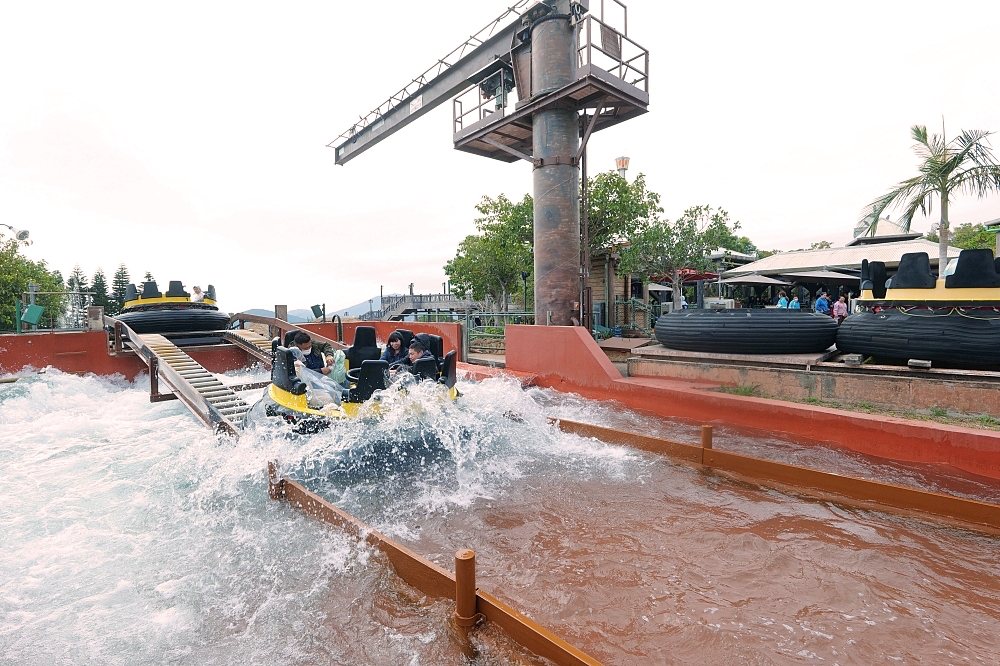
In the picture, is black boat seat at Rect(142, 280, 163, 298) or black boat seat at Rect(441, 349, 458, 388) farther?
black boat seat at Rect(142, 280, 163, 298)

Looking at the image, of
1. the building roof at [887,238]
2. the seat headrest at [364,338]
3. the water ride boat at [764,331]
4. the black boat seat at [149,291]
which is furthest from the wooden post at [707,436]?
the building roof at [887,238]

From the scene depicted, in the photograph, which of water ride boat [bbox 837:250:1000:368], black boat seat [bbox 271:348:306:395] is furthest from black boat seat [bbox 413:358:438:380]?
water ride boat [bbox 837:250:1000:368]

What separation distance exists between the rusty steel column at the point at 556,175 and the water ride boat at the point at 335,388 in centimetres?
492

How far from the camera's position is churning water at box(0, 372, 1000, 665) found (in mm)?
2680

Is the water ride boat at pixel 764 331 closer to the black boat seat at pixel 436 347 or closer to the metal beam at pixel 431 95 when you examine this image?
the black boat seat at pixel 436 347

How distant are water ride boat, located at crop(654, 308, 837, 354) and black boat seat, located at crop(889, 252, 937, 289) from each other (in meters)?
1.17

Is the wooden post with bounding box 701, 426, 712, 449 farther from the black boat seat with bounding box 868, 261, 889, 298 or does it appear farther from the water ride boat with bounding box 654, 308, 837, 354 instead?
the black boat seat with bounding box 868, 261, 889, 298

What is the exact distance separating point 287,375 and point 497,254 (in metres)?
19.9

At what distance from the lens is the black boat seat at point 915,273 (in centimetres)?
632

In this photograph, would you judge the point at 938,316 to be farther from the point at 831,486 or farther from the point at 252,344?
the point at 252,344

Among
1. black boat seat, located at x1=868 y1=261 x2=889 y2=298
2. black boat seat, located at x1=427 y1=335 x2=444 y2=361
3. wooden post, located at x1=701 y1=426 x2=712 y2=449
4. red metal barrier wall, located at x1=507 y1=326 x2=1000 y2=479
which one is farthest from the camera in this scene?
black boat seat, located at x1=868 y1=261 x2=889 y2=298

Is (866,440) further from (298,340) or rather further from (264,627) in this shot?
(298,340)

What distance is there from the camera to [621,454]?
18.7ft

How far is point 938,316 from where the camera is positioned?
20.0ft
